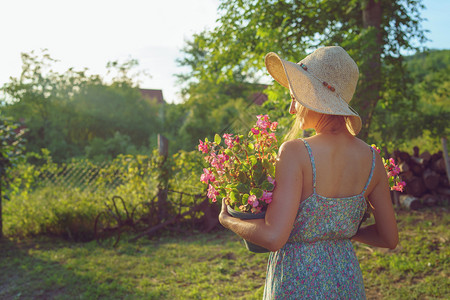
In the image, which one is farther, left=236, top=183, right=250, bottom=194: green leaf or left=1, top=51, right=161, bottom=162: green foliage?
left=1, top=51, right=161, bottom=162: green foliage

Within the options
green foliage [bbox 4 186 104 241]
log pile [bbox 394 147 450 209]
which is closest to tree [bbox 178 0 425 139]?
log pile [bbox 394 147 450 209]


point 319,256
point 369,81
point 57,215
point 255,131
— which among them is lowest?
point 57,215

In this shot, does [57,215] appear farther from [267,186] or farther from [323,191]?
[323,191]

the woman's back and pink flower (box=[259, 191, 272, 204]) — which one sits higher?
the woman's back

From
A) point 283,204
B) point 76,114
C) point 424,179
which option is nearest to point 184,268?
point 283,204

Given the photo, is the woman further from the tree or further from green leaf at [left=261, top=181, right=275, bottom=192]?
the tree

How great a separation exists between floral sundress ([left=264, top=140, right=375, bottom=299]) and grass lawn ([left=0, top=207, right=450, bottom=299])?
2.32 m

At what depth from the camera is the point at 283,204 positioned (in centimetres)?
131

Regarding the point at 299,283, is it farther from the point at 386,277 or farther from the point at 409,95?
the point at 409,95

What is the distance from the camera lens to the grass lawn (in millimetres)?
3826

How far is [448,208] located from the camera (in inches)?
256

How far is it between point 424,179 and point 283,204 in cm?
671

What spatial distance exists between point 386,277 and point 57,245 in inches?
186

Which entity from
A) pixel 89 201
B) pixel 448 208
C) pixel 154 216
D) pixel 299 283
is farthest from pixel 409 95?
pixel 299 283
